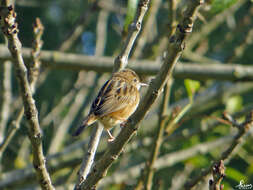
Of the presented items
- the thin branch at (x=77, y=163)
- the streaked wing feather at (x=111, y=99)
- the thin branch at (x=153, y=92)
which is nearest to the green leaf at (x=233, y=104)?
the thin branch at (x=77, y=163)

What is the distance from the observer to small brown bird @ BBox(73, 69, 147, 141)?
438 cm

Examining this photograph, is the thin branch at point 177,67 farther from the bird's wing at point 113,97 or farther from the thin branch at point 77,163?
the thin branch at point 77,163

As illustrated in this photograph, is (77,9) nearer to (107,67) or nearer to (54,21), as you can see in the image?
(54,21)

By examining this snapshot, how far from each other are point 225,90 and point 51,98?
2.80 meters

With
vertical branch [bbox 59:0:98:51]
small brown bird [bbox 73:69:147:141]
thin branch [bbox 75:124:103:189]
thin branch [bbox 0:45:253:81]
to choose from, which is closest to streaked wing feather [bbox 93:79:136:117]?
small brown bird [bbox 73:69:147:141]

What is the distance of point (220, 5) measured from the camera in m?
4.00

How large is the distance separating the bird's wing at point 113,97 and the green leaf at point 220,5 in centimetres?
115

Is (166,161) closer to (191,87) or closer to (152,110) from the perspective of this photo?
(191,87)

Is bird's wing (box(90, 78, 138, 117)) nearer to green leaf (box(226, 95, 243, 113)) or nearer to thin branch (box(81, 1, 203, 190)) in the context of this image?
thin branch (box(81, 1, 203, 190))

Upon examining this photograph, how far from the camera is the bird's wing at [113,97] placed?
4445 mm

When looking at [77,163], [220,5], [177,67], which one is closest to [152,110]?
[77,163]

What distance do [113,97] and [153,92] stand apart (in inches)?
85.3

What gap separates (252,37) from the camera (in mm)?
6688

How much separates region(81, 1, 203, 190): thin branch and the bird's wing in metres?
1.58
